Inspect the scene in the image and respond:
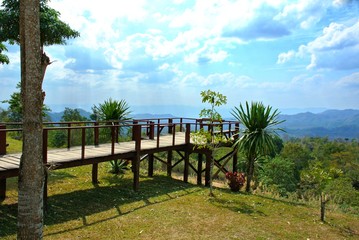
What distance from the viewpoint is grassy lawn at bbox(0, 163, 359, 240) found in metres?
7.52

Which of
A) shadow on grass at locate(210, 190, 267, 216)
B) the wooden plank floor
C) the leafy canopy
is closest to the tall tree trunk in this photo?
the wooden plank floor

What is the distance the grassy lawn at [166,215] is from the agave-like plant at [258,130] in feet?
5.74

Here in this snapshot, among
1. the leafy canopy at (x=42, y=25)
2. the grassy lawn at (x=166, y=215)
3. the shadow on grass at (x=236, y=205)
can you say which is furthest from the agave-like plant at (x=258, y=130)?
the leafy canopy at (x=42, y=25)

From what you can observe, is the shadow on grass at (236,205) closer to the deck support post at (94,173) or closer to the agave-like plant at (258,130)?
the agave-like plant at (258,130)

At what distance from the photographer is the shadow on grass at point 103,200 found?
7922mm

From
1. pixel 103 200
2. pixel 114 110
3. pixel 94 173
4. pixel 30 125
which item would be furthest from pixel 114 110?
pixel 30 125

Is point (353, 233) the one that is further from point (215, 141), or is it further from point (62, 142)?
point (62, 142)

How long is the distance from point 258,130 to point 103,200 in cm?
618

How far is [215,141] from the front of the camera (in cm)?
1153

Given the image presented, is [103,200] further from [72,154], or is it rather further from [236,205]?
[236,205]

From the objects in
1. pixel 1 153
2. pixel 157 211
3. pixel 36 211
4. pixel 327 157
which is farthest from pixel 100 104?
pixel 327 157

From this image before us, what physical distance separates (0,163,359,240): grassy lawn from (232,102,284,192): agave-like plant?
1748mm

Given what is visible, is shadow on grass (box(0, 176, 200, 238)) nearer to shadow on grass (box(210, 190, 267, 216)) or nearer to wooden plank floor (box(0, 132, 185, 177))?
wooden plank floor (box(0, 132, 185, 177))

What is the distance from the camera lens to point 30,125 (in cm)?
450
